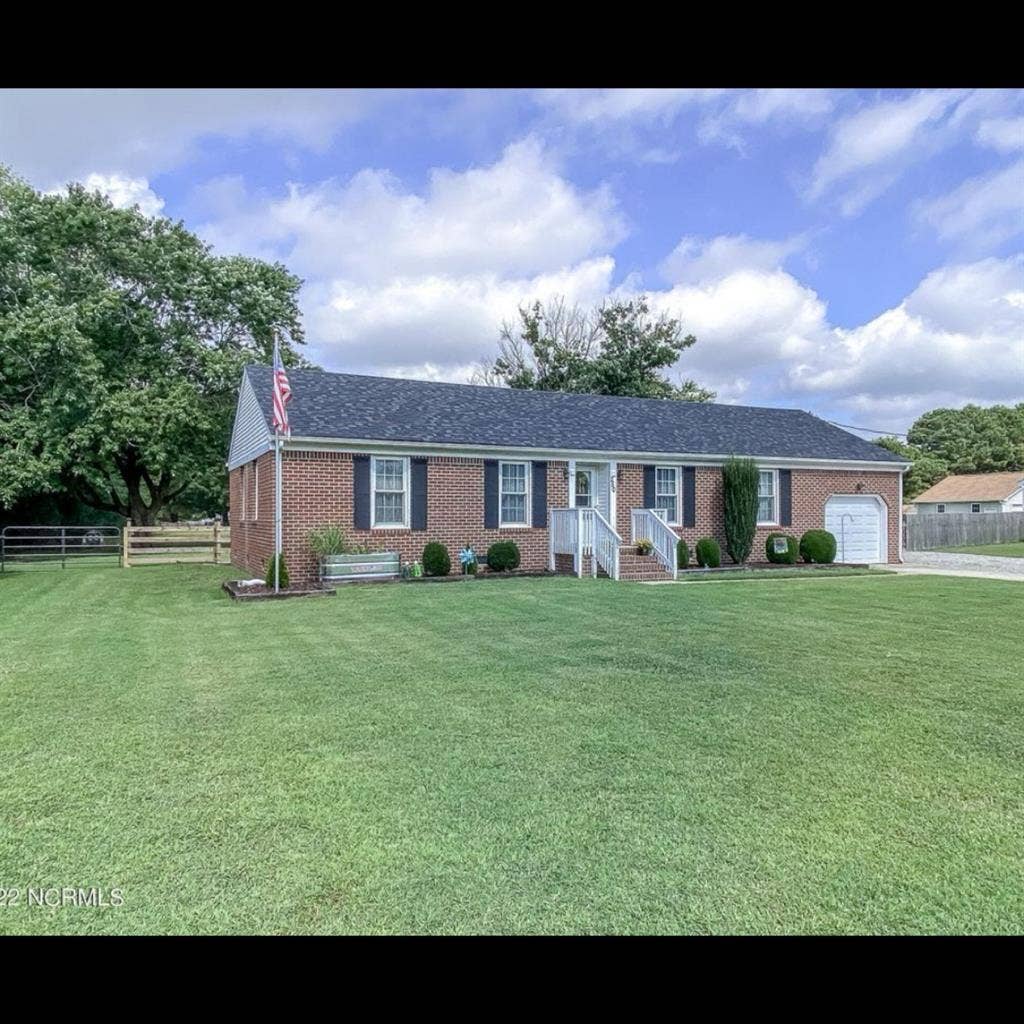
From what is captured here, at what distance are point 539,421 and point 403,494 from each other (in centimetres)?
442

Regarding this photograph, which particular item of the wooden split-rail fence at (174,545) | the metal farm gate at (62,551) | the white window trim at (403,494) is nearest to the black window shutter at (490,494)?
the white window trim at (403,494)

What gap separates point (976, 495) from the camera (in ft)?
149

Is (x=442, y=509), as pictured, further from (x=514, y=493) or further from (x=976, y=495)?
(x=976, y=495)

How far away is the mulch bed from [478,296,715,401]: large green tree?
75.5 feet

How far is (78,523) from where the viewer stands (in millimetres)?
30047

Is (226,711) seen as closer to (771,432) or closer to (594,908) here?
(594,908)

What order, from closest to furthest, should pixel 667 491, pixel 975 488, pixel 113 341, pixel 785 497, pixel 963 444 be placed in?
pixel 667 491 → pixel 785 497 → pixel 113 341 → pixel 975 488 → pixel 963 444

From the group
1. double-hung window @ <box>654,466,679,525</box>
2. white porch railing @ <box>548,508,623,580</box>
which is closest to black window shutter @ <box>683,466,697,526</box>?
double-hung window @ <box>654,466,679,525</box>

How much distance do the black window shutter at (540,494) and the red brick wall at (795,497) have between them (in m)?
1.88

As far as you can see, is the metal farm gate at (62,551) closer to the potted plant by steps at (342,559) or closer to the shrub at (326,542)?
the shrub at (326,542)

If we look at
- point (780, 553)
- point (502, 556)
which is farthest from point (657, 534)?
point (780, 553)
